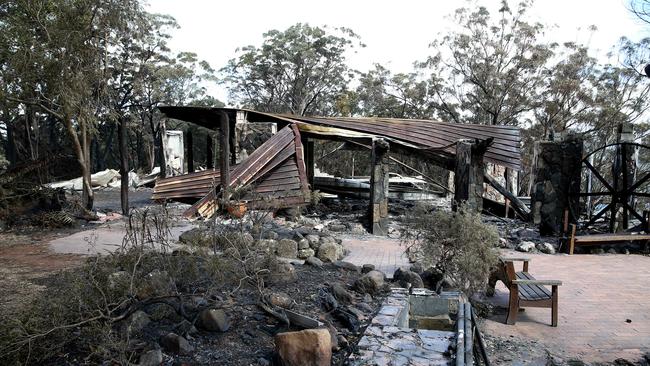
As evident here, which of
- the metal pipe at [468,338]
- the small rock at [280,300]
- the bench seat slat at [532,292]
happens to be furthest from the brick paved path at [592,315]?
the small rock at [280,300]

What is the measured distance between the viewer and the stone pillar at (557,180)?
489 inches

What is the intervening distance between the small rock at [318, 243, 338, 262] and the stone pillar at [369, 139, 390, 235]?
13.1 feet

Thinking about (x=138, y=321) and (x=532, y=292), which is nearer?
(x=138, y=321)

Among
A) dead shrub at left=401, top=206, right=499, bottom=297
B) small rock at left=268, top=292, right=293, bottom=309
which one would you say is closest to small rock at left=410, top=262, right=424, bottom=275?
dead shrub at left=401, top=206, right=499, bottom=297

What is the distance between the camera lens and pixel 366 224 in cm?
1288

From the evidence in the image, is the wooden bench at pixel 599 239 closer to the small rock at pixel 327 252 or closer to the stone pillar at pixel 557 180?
the stone pillar at pixel 557 180

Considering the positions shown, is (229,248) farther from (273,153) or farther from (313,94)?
(313,94)

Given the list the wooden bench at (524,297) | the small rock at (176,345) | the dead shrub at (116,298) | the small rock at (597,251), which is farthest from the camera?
the small rock at (597,251)

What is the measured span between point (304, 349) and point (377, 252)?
625 centimetres

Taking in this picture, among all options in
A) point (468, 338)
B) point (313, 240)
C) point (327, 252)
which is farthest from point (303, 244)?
point (468, 338)

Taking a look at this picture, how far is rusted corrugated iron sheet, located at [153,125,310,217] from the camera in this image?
1152 centimetres

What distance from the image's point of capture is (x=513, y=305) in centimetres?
594

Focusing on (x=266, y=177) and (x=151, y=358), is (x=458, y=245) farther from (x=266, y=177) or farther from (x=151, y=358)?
(x=266, y=177)

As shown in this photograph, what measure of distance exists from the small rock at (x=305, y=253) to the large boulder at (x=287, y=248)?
9 centimetres
